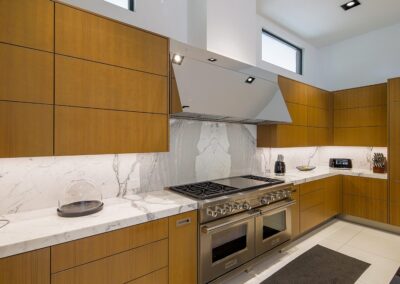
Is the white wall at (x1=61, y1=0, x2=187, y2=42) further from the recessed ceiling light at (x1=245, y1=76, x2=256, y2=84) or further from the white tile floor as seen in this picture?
the white tile floor

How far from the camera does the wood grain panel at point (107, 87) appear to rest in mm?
1481

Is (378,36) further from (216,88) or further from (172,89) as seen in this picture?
(172,89)

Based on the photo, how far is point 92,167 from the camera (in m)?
1.93

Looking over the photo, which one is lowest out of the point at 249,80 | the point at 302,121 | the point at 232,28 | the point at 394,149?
the point at 394,149

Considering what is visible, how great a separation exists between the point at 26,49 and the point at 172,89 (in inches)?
41.1

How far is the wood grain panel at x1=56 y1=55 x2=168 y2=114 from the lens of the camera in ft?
4.86

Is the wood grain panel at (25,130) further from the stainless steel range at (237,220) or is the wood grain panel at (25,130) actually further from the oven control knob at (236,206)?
the oven control knob at (236,206)

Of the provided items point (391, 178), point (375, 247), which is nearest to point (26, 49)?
point (375, 247)

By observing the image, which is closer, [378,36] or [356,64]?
[378,36]

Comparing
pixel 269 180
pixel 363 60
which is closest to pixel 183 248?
pixel 269 180

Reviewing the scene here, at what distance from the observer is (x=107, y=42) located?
1640mm

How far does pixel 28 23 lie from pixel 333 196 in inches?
165

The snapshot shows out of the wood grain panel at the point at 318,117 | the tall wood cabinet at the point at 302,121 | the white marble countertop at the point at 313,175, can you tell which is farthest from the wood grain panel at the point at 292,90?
the white marble countertop at the point at 313,175

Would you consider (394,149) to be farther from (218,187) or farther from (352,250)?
(218,187)
